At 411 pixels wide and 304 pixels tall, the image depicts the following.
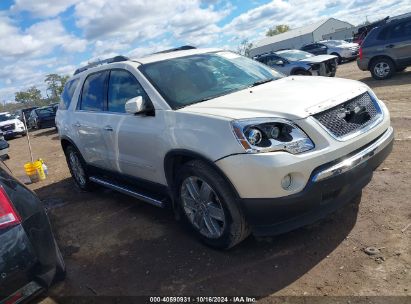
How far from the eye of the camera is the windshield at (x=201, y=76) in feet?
13.5

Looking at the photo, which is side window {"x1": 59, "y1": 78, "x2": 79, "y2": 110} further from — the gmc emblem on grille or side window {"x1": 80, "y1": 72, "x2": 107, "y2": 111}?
the gmc emblem on grille

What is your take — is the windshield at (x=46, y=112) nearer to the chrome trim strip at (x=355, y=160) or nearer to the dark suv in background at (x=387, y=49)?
the dark suv in background at (x=387, y=49)

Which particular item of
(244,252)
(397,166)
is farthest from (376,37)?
(244,252)

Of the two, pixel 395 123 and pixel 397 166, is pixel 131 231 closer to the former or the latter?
pixel 397 166

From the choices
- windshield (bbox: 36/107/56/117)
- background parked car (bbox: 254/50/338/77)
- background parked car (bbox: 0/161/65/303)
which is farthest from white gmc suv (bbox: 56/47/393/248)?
windshield (bbox: 36/107/56/117)

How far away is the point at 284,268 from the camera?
335cm

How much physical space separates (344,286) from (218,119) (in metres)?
1.59

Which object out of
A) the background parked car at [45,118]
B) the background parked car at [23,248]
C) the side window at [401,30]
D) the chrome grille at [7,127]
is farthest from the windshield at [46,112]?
the background parked car at [23,248]

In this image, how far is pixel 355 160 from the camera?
3.30 metres

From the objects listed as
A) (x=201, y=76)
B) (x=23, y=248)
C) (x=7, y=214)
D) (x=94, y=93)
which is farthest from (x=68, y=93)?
(x=23, y=248)

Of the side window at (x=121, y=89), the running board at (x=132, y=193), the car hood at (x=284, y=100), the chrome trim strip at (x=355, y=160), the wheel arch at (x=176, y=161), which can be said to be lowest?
the running board at (x=132, y=193)

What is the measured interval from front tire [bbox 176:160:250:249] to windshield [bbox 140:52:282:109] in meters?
0.74

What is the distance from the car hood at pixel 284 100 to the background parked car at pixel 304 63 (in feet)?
31.2

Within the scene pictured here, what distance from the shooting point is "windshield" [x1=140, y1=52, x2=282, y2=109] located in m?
4.11
